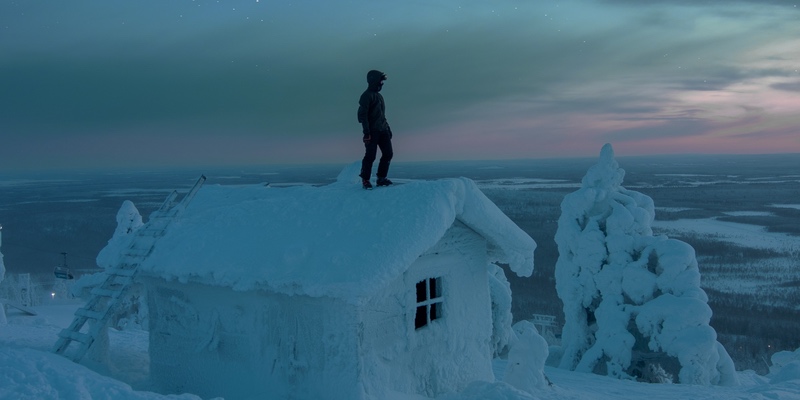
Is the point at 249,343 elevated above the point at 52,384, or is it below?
below

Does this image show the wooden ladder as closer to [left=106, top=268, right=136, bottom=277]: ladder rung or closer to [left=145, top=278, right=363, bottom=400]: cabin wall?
[left=106, top=268, right=136, bottom=277]: ladder rung

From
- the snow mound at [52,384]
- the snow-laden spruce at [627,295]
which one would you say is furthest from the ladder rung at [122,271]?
the snow-laden spruce at [627,295]

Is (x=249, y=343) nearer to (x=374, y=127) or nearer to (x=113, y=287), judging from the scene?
(x=113, y=287)

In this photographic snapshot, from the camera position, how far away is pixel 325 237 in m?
9.05

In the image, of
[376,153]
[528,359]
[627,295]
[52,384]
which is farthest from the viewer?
[627,295]

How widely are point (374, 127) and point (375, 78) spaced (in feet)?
2.68

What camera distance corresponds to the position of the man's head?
9961 millimetres

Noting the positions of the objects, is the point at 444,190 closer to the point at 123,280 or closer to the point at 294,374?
the point at 294,374

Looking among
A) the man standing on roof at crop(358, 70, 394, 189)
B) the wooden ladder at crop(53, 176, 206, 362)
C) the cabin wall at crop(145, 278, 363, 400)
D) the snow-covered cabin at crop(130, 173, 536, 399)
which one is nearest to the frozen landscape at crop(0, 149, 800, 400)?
the snow-covered cabin at crop(130, 173, 536, 399)

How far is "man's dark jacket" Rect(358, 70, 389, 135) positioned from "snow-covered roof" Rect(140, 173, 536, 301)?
3.68 feet

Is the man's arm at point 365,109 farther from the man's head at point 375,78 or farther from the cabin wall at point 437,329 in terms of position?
the cabin wall at point 437,329

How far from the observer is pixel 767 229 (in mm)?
72000

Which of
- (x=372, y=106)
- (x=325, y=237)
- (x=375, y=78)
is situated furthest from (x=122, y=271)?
(x=375, y=78)

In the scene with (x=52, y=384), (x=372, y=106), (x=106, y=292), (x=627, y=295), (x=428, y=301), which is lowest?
(x=627, y=295)
